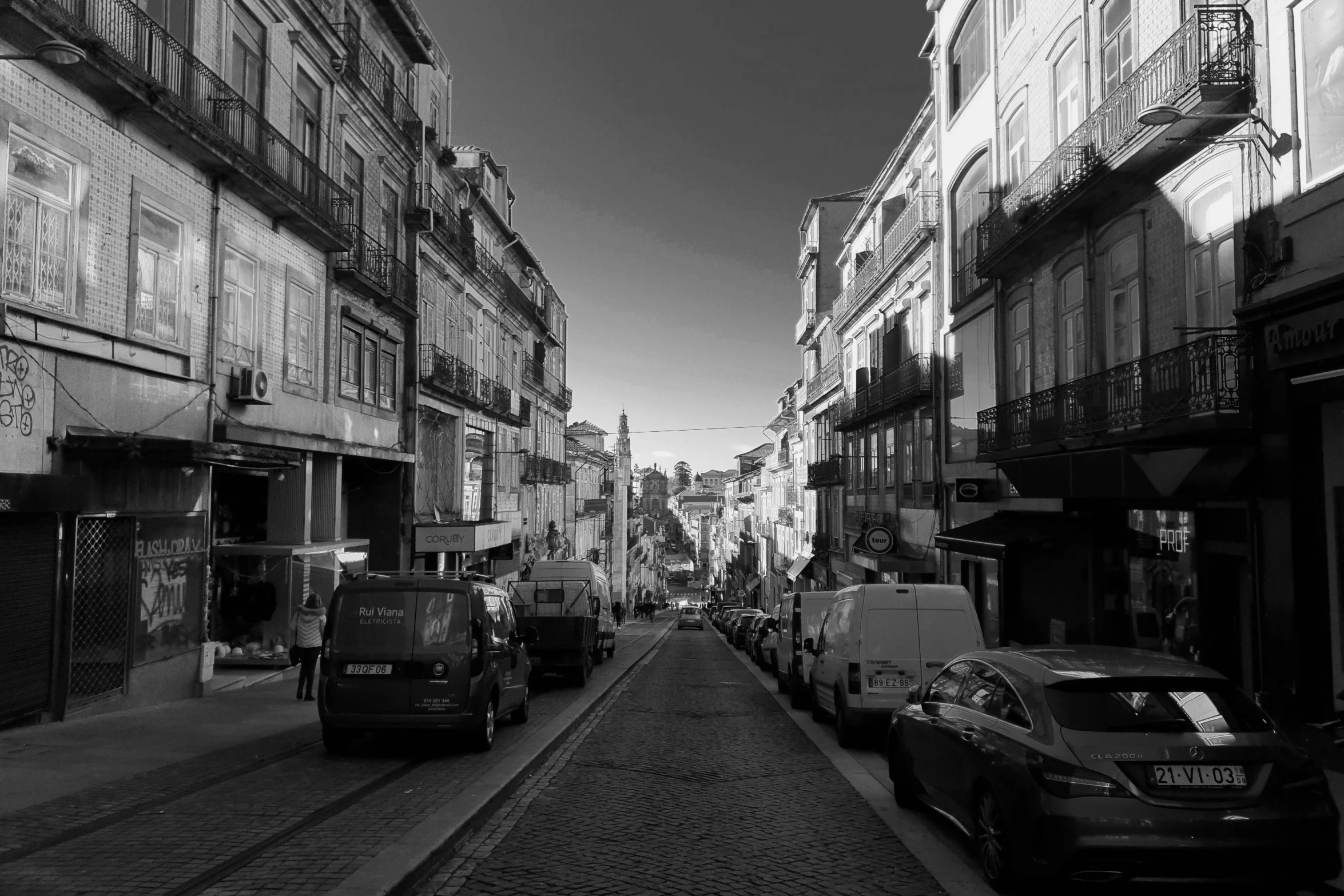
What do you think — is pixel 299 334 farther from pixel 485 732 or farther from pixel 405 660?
pixel 485 732

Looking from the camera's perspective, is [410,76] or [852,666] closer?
[852,666]

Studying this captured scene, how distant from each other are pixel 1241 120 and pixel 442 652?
1129 centimetres

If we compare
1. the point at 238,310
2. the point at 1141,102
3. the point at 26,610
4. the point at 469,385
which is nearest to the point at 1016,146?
the point at 1141,102

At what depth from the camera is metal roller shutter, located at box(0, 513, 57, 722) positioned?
11.2 meters

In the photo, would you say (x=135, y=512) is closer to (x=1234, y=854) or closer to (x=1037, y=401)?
(x=1234, y=854)

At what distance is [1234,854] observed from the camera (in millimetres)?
5570

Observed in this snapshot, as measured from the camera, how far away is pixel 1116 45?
52.7 feet

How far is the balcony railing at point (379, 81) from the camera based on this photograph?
2273cm

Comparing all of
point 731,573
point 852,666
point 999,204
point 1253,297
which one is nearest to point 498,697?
point 852,666

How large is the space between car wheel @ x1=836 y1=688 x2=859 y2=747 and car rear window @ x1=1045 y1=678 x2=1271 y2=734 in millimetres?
6307

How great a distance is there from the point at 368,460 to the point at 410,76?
11479 millimetres

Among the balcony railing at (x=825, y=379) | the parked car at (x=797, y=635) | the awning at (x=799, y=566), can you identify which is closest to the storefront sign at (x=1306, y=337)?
the parked car at (x=797, y=635)

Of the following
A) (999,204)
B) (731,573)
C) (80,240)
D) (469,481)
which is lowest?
(731,573)

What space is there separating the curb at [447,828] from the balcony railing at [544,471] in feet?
98.3
